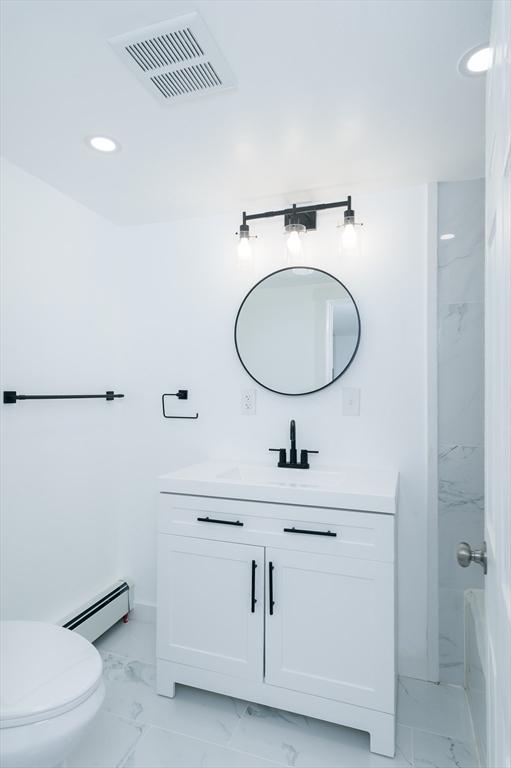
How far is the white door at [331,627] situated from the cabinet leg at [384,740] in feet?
0.25

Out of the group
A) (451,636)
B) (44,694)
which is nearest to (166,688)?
(44,694)

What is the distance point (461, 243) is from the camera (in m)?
1.94

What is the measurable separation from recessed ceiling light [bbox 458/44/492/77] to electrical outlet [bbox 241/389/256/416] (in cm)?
Result: 150

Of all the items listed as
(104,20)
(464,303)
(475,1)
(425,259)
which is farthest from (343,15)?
(464,303)

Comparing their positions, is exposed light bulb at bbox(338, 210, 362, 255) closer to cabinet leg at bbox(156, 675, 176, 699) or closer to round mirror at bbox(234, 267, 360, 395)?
round mirror at bbox(234, 267, 360, 395)

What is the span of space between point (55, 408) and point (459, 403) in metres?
1.85

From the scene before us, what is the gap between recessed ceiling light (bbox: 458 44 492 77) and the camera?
1.22 metres

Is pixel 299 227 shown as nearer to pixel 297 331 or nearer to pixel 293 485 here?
pixel 297 331

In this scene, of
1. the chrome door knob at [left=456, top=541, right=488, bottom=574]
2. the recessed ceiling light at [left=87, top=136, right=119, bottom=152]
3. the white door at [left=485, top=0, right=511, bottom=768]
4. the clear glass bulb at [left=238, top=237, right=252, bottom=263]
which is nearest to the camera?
the white door at [left=485, top=0, right=511, bottom=768]

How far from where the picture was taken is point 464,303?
1.92 metres

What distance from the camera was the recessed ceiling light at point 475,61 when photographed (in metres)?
1.22

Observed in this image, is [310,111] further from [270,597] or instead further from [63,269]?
[270,597]

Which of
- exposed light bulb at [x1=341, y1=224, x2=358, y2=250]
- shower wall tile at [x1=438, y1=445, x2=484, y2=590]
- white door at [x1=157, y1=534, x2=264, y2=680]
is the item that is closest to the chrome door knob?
white door at [x1=157, y1=534, x2=264, y2=680]

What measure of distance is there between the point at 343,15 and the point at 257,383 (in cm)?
148
